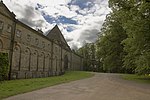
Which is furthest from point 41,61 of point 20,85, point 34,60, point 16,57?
point 20,85

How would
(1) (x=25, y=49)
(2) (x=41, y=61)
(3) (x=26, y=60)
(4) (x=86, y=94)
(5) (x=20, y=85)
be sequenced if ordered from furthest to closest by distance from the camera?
(2) (x=41, y=61)
(3) (x=26, y=60)
(1) (x=25, y=49)
(5) (x=20, y=85)
(4) (x=86, y=94)

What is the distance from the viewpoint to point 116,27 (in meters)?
A: 44.1

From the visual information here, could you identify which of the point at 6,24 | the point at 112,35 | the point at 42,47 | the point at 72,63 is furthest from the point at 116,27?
the point at 72,63

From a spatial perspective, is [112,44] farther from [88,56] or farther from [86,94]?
[88,56]

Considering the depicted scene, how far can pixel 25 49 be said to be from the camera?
121 ft

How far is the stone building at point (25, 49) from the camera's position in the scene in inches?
1192

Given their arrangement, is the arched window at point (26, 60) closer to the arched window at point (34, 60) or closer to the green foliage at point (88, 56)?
the arched window at point (34, 60)

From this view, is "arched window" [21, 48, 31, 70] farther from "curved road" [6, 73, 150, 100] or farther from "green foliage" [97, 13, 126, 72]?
"curved road" [6, 73, 150, 100]

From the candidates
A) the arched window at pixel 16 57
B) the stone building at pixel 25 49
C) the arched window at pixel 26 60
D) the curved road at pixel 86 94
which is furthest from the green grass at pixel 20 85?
the arched window at pixel 26 60

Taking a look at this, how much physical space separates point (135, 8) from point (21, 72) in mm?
20548

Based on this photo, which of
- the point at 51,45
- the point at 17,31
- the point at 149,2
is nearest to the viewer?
the point at 149,2

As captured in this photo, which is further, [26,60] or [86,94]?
[26,60]

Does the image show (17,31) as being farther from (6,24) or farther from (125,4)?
(125,4)

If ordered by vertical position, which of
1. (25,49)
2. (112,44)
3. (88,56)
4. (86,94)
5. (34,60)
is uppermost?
(88,56)
